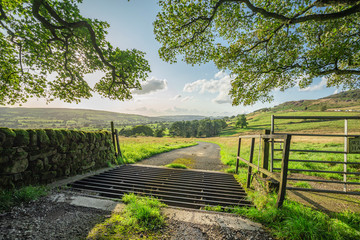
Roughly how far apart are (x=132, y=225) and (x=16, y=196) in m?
2.93

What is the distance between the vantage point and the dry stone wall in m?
3.46

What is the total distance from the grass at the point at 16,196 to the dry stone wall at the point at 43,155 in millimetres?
446

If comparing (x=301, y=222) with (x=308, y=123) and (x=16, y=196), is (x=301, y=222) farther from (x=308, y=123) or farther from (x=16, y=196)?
(x=308, y=123)

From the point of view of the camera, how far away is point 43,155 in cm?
429

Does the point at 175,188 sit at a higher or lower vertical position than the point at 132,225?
lower

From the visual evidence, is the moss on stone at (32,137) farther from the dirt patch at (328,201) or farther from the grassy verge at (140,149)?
the dirt patch at (328,201)

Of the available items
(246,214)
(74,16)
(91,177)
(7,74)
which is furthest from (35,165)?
(7,74)

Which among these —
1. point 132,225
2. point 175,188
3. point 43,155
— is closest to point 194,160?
point 175,188

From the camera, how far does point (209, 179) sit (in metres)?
5.95

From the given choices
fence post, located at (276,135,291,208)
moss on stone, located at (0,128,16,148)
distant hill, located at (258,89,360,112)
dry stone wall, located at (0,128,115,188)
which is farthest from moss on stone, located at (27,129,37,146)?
distant hill, located at (258,89,360,112)

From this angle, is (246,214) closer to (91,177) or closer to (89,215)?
(89,215)

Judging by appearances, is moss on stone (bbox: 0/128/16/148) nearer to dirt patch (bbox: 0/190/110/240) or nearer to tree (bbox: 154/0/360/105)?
dirt patch (bbox: 0/190/110/240)

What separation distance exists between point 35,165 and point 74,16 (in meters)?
6.70

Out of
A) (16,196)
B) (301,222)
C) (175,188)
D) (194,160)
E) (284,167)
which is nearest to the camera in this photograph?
(301,222)
